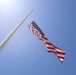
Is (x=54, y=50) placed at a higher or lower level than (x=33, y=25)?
lower

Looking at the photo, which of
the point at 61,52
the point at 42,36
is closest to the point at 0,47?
the point at 61,52

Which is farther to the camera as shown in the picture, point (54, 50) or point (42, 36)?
point (42, 36)

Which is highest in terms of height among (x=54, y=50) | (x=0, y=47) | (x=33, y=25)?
(x=33, y=25)

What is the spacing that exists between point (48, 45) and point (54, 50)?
0.95m

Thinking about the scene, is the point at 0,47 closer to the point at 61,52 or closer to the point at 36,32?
the point at 61,52

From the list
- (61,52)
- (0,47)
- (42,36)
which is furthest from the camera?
(42,36)

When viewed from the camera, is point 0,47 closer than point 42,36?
Yes

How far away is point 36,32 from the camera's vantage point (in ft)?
80.3

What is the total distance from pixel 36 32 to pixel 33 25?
1.18 m

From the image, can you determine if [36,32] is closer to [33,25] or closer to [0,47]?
[33,25]

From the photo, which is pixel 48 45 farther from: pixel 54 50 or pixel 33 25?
pixel 33 25

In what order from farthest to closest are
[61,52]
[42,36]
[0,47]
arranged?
[42,36] → [61,52] → [0,47]

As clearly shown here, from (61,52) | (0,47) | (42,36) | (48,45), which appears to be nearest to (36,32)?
(42,36)

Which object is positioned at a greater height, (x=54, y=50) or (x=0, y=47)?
(x=54, y=50)
